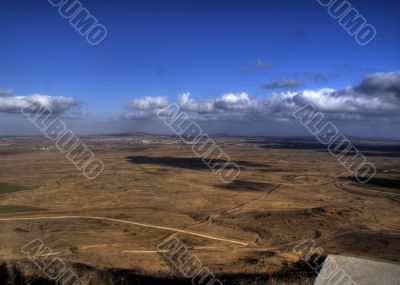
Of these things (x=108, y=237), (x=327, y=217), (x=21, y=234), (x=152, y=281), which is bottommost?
(x=21, y=234)

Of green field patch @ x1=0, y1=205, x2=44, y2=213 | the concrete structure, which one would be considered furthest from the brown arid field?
the concrete structure

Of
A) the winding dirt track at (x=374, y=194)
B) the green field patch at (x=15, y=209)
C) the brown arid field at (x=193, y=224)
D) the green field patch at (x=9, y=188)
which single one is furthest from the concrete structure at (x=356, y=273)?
the green field patch at (x=9, y=188)

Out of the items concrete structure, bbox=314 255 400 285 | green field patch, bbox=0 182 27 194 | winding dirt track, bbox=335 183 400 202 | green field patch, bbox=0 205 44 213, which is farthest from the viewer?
green field patch, bbox=0 182 27 194

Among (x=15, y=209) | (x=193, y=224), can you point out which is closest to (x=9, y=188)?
(x=15, y=209)


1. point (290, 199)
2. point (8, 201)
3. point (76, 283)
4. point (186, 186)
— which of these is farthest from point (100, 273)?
point (186, 186)

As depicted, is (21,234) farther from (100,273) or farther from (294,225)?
(294,225)

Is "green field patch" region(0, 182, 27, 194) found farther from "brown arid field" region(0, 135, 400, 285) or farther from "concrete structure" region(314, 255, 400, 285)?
"concrete structure" region(314, 255, 400, 285)

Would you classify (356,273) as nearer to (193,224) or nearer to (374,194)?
(193,224)

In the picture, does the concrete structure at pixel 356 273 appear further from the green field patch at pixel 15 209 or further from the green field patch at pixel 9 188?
the green field patch at pixel 9 188
